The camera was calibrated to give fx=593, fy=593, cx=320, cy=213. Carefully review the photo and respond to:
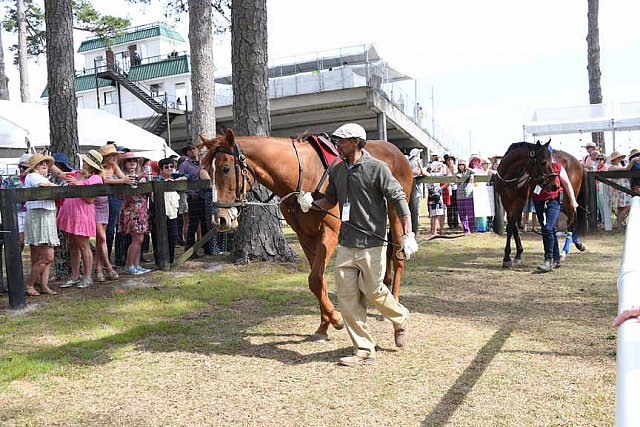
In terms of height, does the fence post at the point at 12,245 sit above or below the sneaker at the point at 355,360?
above

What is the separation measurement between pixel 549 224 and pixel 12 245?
7.30 metres

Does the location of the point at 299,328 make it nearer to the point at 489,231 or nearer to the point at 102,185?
the point at 102,185

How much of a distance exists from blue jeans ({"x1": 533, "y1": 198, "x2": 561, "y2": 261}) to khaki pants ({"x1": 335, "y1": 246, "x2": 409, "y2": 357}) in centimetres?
480

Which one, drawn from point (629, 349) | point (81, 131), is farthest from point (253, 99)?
point (629, 349)

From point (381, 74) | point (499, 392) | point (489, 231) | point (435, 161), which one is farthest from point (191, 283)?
point (381, 74)

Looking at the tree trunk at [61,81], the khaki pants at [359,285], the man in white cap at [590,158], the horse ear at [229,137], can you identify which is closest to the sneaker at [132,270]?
the tree trunk at [61,81]

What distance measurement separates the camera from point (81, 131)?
14.5 metres

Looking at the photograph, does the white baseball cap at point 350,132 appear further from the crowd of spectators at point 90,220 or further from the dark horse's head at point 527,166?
the dark horse's head at point 527,166

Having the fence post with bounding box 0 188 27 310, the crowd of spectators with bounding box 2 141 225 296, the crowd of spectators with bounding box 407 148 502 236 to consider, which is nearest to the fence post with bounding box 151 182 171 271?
the crowd of spectators with bounding box 2 141 225 296

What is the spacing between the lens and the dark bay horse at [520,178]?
916cm

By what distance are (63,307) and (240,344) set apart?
280cm

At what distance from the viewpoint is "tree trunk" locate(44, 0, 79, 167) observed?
30.5ft

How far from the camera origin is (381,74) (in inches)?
1196

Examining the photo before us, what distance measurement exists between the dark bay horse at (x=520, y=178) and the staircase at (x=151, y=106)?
93.2 ft
